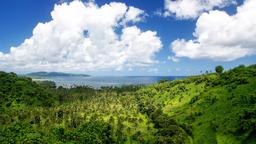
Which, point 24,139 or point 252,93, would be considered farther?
point 252,93

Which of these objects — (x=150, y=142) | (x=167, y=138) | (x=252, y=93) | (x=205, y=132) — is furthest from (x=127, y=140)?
(x=252, y=93)

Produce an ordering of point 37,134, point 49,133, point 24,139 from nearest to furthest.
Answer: point 24,139
point 37,134
point 49,133

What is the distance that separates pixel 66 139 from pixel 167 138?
50735 millimetres

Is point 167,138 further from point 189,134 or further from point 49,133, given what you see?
point 49,133

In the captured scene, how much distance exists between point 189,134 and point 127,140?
3392 centimetres

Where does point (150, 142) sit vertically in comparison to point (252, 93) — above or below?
below

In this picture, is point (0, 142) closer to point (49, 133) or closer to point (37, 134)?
point (37, 134)

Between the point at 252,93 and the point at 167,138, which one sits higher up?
the point at 252,93

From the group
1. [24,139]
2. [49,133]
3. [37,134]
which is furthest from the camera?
[49,133]

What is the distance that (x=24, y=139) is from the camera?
6240 inches

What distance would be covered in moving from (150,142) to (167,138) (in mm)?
12264

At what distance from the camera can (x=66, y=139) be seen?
566ft

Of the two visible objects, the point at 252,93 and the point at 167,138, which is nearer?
the point at 167,138

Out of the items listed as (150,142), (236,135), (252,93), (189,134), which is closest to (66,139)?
(150,142)
